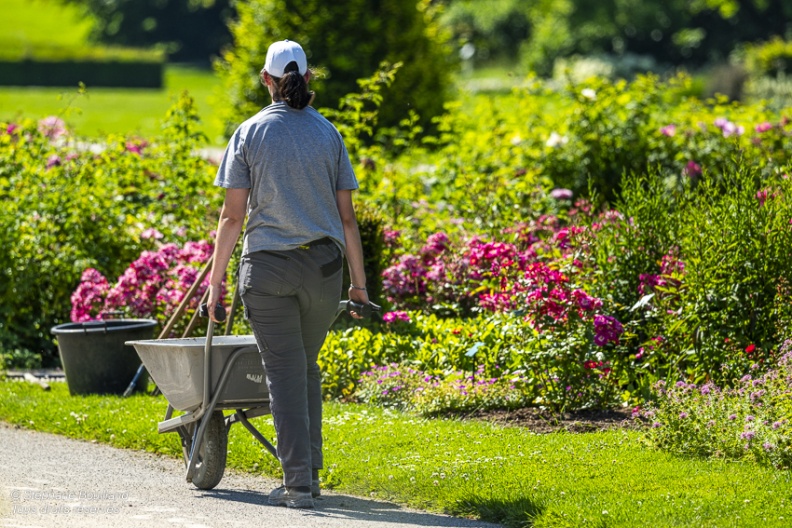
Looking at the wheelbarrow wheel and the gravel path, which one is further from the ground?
the wheelbarrow wheel

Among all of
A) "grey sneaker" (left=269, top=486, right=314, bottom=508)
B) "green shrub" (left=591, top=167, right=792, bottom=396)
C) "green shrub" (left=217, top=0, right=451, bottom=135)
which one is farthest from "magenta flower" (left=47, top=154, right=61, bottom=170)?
"grey sneaker" (left=269, top=486, right=314, bottom=508)

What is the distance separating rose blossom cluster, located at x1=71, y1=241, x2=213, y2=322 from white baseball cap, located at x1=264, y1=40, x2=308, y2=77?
3.54 metres

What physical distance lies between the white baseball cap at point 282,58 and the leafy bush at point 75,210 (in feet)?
14.0

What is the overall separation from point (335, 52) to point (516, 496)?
29.1 feet

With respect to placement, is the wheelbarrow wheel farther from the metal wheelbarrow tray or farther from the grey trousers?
the grey trousers

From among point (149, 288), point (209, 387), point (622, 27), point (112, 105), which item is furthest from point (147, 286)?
point (622, 27)

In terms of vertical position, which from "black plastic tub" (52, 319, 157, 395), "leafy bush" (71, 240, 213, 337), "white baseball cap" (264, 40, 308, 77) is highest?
"white baseball cap" (264, 40, 308, 77)

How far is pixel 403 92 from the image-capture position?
13.1 metres

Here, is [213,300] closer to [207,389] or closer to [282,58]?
[207,389]

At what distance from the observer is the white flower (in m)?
10.8

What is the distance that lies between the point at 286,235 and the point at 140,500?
4.35 feet

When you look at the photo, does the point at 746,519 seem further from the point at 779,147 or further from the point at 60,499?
the point at 779,147

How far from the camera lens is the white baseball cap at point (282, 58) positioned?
5.07 metres

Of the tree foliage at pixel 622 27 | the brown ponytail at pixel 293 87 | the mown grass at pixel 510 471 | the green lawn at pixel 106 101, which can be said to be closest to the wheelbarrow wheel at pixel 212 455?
the mown grass at pixel 510 471
